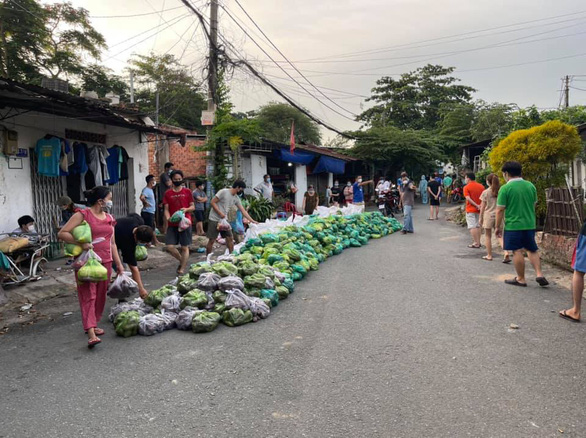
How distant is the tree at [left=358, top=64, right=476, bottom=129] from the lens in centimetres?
4166

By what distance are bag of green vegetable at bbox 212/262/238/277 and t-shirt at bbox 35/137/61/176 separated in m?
5.16

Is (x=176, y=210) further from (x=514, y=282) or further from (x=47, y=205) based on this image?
(x=514, y=282)

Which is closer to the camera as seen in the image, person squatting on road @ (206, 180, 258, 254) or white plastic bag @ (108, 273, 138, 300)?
white plastic bag @ (108, 273, 138, 300)

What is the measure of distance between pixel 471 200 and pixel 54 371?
879 cm

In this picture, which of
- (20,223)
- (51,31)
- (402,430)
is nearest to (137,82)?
(51,31)

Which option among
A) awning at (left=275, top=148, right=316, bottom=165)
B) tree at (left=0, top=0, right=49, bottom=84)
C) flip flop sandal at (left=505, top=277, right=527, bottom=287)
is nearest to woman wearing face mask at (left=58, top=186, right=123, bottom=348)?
flip flop sandal at (left=505, top=277, right=527, bottom=287)

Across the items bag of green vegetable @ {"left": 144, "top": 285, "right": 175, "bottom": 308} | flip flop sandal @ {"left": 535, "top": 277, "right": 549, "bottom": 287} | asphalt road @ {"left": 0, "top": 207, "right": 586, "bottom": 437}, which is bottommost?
asphalt road @ {"left": 0, "top": 207, "right": 586, "bottom": 437}

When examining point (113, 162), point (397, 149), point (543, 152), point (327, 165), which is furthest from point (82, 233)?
point (397, 149)

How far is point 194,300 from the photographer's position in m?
5.36

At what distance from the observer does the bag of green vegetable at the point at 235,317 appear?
516 centimetres

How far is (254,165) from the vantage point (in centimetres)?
1891

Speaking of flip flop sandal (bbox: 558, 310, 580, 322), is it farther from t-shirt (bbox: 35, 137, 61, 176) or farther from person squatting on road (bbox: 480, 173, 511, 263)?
t-shirt (bbox: 35, 137, 61, 176)

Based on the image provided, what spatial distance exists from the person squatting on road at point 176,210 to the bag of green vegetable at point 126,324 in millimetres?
2827

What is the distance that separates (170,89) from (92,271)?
90.8 ft
